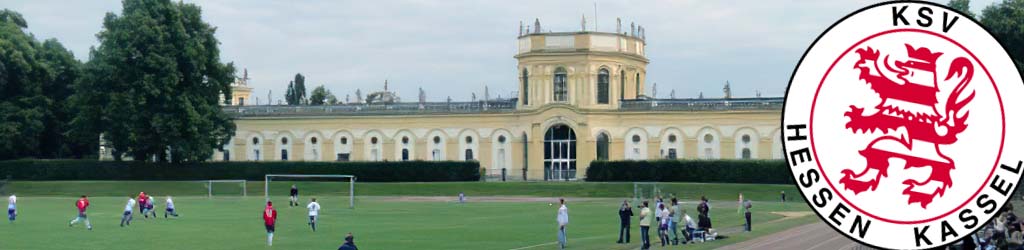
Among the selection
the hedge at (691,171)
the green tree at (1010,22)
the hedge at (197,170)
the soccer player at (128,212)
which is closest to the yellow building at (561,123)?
the hedge at (691,171)

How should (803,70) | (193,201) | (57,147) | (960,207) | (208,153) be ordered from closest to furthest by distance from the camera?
(960,207) < (803,70) < (193,201) < (208,153) < (57,147)

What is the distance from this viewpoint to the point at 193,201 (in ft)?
259

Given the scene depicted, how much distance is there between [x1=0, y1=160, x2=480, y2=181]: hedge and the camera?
309ft

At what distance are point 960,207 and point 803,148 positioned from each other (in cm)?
43

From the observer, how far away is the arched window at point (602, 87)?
98.4m

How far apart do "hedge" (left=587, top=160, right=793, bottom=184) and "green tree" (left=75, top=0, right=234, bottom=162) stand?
28.7 metres

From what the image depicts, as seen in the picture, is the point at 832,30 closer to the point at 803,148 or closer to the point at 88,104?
the point at 803,148

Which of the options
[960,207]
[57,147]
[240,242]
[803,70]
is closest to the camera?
[960,207]

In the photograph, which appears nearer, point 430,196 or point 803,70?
point 803,70

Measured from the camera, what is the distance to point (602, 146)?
100062 mm

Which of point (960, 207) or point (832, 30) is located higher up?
point (832, 30)

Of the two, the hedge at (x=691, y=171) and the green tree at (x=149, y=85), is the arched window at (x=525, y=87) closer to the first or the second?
the hedge at (x=691, y=171)

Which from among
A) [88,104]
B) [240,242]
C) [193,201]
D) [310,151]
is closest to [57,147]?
[88,104]

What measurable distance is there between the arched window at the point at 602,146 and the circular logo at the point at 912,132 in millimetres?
95840
